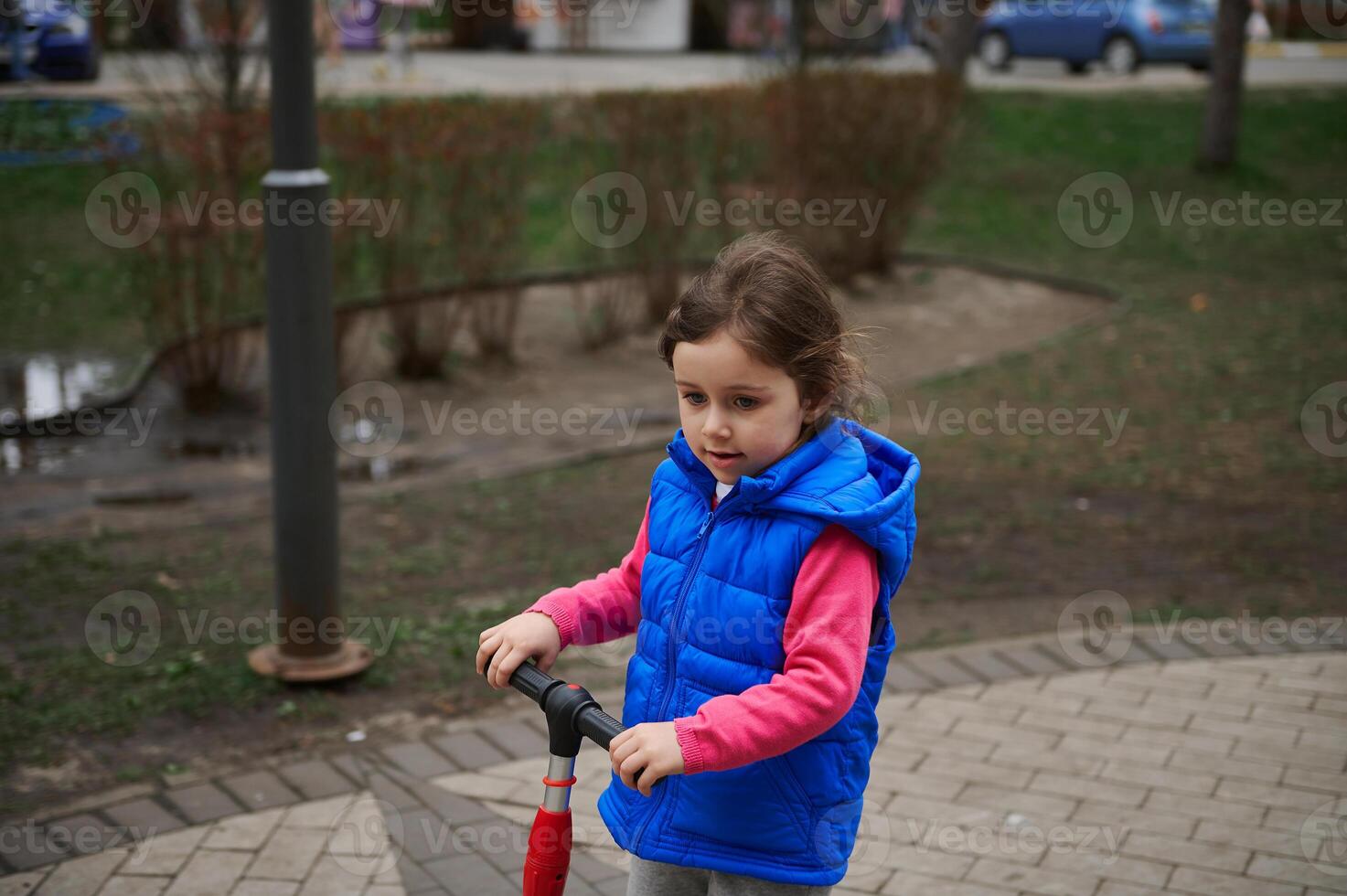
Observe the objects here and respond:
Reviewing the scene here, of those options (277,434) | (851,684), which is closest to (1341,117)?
(277,434)

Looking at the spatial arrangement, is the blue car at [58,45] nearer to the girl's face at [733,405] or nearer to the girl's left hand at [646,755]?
the girl's face at [733,405]

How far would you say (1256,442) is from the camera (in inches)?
290

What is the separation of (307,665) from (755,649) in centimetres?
273

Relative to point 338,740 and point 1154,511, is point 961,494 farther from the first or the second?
point 338,740

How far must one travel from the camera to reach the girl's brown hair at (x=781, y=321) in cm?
216

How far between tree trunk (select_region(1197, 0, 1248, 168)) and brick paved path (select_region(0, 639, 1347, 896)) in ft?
38.4

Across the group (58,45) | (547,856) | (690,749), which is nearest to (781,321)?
(690,749)

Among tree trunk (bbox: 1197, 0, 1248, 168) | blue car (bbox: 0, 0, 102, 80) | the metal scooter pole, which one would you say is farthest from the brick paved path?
blue car (bbox: 0, 0, 102, 80)

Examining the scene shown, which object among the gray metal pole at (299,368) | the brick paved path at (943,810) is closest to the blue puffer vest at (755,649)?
the brick paved path at (943,810)

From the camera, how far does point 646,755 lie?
197 cm

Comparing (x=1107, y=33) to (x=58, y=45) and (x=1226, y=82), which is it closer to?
(x=1226, y=82)

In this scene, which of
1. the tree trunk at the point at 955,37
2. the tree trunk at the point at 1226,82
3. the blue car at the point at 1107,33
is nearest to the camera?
the tree trunk at the point at 1226,82

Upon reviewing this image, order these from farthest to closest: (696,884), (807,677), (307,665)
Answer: (307,665) → (696,884) → (807,677)

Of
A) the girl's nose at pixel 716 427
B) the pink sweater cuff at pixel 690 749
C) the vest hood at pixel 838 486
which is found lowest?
the pink sweater cuff at pixel 690 749
